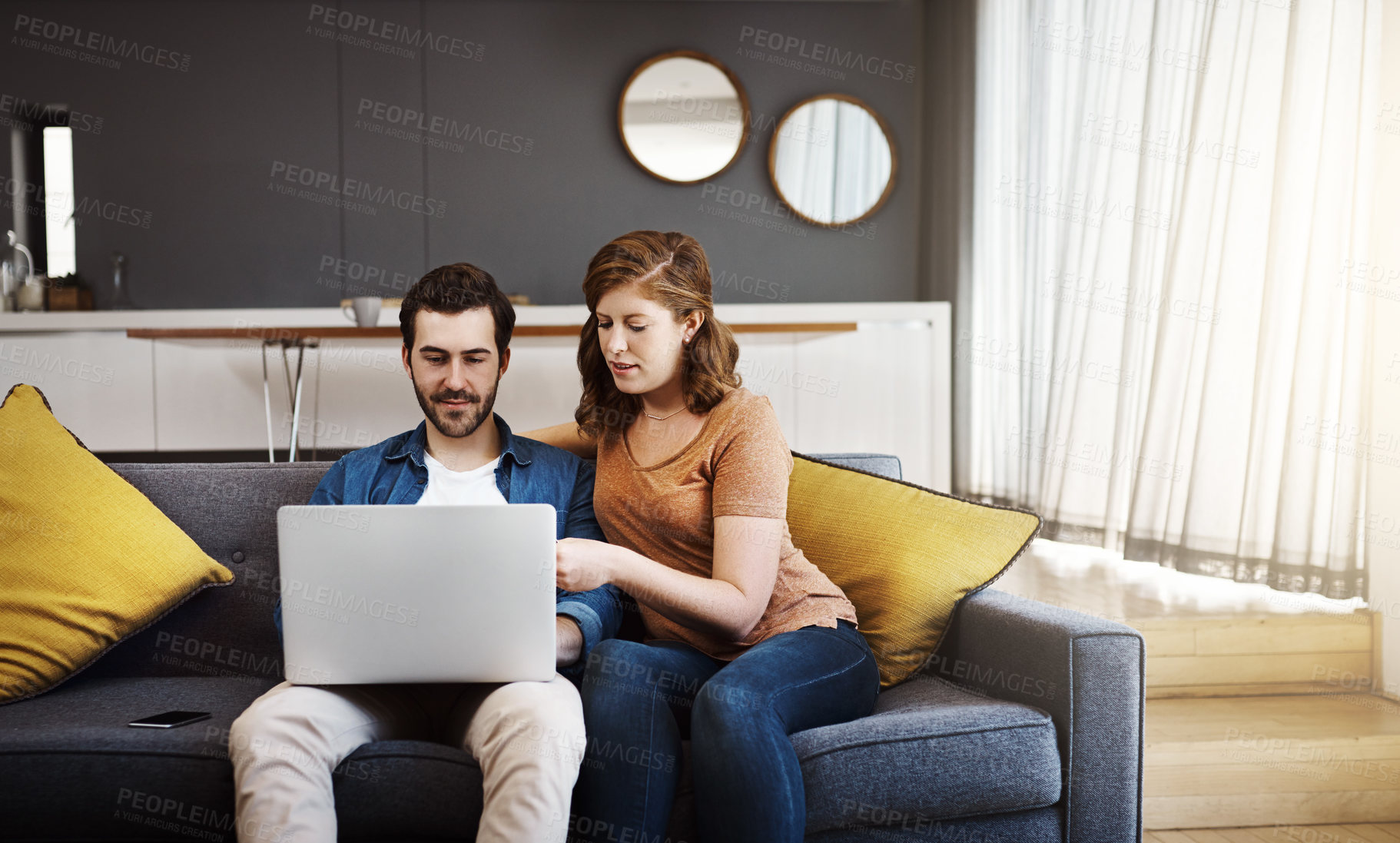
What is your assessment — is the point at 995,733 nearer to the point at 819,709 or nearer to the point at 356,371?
the point at 819,709

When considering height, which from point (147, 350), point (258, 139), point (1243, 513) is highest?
point (258, 139)

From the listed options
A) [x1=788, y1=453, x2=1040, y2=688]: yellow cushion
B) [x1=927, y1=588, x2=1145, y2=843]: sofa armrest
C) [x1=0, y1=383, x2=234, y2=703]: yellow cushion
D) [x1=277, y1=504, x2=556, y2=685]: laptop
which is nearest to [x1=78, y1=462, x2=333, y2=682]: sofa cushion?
[x1=0, y1=383, x2=234, y2=703]: yellow cushion

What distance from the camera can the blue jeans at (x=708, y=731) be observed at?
50.3 inches

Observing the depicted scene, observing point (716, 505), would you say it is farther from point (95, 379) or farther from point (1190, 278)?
point (95, 379)

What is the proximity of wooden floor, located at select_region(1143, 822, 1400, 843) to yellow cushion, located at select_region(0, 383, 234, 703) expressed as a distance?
187 centimetres

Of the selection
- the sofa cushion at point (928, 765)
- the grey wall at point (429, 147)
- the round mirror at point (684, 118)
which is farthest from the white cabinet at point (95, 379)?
the sofa cushion at point (928, 765)

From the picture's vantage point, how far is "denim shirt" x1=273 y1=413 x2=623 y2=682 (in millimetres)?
1717

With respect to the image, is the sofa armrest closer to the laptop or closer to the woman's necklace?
the woman's necklace

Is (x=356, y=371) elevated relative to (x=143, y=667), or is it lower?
elevated

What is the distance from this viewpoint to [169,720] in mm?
1493

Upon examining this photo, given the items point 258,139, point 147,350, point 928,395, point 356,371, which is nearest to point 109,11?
point 258,139

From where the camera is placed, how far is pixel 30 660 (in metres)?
1.61

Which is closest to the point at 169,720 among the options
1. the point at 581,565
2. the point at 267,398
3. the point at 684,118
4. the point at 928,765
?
the point at 581,565

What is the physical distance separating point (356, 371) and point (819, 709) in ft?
10.2
